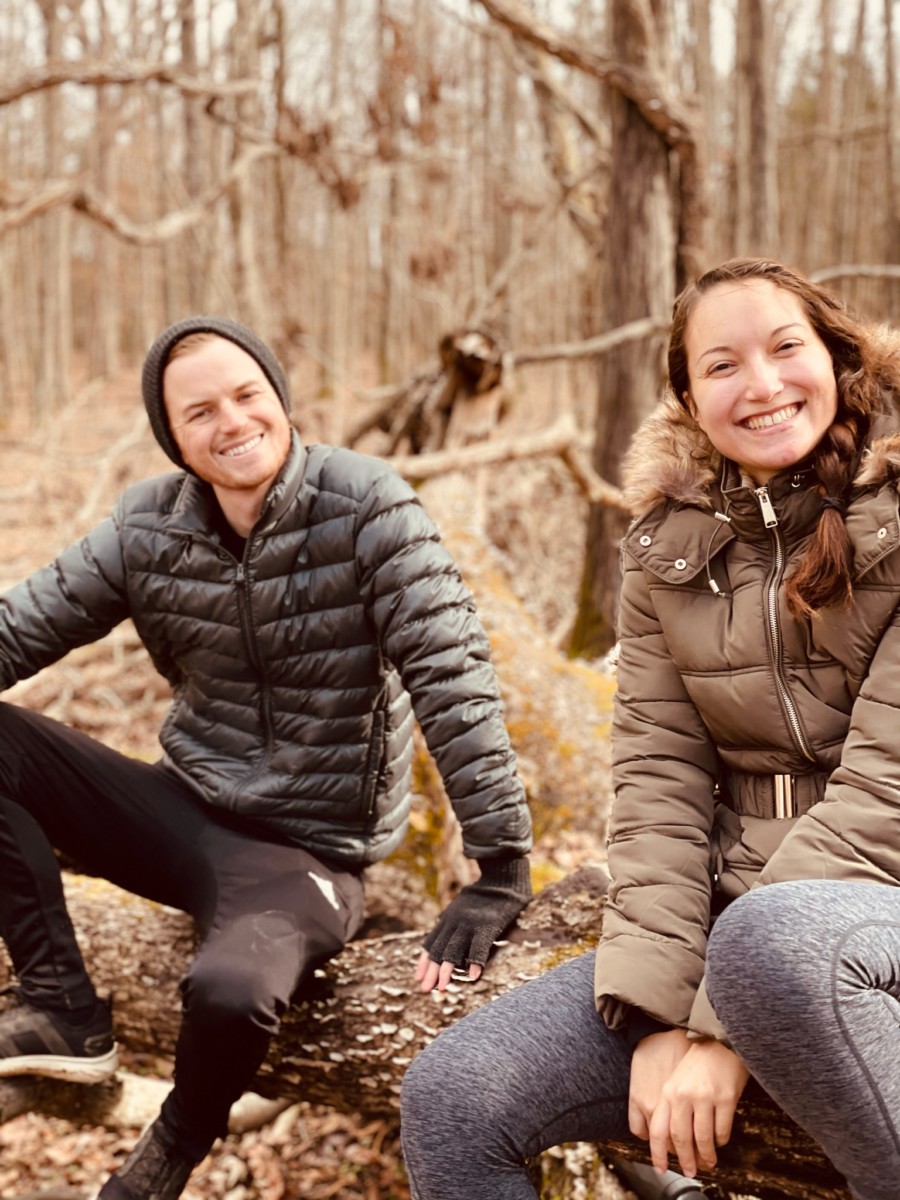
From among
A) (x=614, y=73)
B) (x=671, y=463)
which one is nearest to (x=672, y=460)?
(x=671, y=463)

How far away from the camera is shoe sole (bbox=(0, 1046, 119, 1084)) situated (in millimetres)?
2205

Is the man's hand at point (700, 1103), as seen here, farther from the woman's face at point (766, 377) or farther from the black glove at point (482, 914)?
the woman's face at point (766, 377)

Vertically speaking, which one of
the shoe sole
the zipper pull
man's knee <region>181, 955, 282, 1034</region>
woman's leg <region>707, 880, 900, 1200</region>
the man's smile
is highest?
the man's smile

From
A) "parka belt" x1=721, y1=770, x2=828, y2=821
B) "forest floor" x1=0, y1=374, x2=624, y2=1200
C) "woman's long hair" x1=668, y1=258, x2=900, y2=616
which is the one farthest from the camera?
"forest floor" x1=0, y1=374, x2=624, y2=1200

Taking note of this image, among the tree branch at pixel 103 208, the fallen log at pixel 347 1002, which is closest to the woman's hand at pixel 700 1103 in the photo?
the fallen log at pixel 347 1002

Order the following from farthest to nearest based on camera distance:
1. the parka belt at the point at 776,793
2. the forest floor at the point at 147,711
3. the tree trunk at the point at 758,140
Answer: the tree trunk at the point at 758,140
the forest floor at the point at 147,711
the parka belt at the point at 776,793

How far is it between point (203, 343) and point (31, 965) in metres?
1.44

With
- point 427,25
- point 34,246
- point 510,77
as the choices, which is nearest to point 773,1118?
point 510,77

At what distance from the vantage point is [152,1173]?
199 cm

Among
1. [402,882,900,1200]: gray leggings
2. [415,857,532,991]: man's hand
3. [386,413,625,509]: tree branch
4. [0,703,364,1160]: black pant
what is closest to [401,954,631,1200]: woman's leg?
[402,882,900,1200]: gray leggings

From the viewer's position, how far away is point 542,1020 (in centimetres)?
167

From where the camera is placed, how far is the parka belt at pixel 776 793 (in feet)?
5.63

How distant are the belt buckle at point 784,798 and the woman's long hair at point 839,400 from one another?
296 millimetres

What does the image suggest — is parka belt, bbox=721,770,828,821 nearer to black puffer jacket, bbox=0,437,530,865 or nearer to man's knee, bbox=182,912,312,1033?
black puffer jacket, bbox=0,437,530,865
